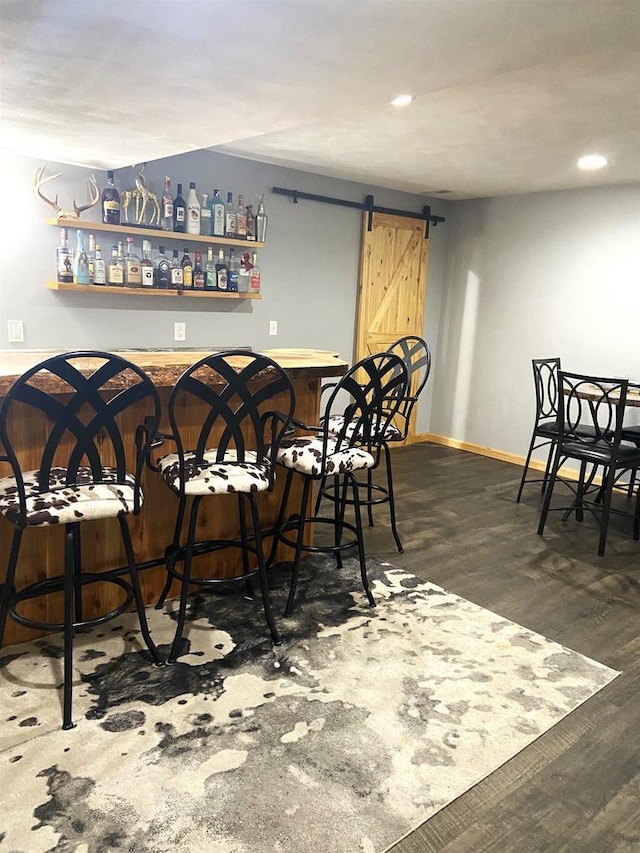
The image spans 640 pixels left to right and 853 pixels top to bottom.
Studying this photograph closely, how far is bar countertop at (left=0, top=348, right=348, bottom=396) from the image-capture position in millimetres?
2179

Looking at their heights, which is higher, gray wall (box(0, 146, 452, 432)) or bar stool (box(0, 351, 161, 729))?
gray wall (box(0, 146, 452, 432))

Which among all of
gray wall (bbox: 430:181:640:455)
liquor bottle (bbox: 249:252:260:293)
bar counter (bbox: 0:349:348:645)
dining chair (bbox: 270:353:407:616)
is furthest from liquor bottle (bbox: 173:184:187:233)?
gray wall (bbox: 430:181:640:455)

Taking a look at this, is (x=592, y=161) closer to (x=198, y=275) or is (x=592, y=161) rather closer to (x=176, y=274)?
(x=198, y=275)

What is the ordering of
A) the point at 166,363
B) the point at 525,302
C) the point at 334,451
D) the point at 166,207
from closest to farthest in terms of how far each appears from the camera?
the point at 166,363, the point at 334,451, the point at 166,207, the point at 525,302

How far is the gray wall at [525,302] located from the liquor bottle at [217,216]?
2.62 m

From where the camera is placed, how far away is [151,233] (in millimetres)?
4043

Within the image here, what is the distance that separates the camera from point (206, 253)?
449cm

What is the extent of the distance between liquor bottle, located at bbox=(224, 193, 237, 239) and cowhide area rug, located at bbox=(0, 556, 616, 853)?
2639 millimetres

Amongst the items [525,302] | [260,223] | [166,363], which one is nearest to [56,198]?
[260,223]

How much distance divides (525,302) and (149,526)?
415 centimetres

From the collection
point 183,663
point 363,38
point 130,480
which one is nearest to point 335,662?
point 183,663

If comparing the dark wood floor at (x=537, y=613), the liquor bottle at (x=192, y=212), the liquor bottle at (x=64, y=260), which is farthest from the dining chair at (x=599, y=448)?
the liquor bottle at (x=64, y=260)

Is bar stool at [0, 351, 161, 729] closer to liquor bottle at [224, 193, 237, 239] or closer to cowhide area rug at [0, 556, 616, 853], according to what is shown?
cowhide area rug at [0, 556, 616, 853]

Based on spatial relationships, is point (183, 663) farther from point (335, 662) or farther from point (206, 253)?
→ point (206, 253)
